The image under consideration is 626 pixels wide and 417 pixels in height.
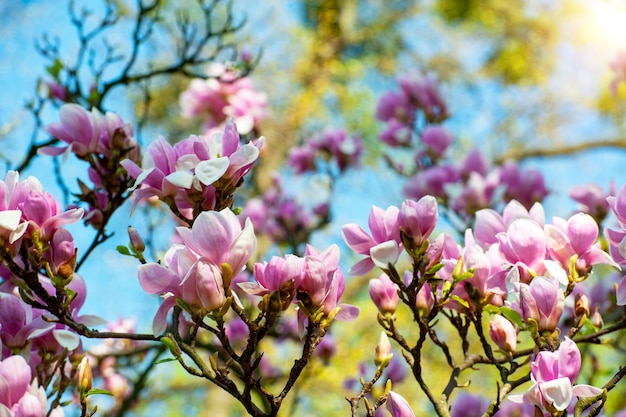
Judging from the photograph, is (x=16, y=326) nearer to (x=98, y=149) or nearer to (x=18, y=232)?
(x=18, y=232)

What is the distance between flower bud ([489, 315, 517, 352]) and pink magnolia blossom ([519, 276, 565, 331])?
9 centimetres

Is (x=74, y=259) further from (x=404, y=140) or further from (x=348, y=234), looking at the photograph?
(x=404, y=140)

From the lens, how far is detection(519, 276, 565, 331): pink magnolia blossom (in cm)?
81

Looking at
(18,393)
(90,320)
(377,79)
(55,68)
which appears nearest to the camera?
(18,393)

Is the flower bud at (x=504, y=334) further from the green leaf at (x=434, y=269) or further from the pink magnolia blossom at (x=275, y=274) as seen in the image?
the pink magnolia blossom at (x=275, y=274)

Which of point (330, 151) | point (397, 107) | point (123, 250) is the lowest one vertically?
point (330, 151)

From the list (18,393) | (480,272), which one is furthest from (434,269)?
(18,393)

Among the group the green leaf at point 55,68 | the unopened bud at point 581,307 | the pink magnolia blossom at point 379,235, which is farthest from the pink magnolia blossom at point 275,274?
the green leaf at point 55,68

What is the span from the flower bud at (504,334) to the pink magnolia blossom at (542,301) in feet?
0.30

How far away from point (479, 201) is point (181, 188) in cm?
133

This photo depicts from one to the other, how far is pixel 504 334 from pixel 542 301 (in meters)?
0.12

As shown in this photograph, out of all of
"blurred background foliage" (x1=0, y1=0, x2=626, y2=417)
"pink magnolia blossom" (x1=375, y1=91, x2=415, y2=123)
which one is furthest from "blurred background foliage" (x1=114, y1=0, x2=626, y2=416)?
"pink magnolia blossom" (x1=375, y1=91, x2=415, y2=123)

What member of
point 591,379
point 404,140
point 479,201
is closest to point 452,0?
point 404,140

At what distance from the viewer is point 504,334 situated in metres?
0.91
